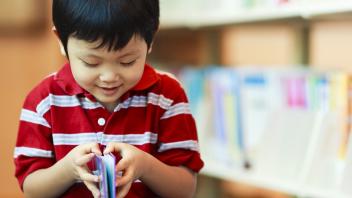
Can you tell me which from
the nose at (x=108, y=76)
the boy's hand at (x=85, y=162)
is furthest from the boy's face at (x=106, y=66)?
the boy's hand at (x=85, y=162)

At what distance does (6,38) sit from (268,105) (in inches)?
44.1

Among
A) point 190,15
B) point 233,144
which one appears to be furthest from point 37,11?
point 233,144

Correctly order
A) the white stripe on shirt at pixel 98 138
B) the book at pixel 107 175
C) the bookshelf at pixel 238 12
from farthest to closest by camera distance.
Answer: the bookshelf at pixel 238 12 → the white stripe on shirt at pixel 98 138 → the book at pixel 107 175

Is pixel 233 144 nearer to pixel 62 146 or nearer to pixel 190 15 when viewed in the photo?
pixel 190 15

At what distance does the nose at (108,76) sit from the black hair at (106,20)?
4 centimetres

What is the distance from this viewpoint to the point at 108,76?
970 millimetres

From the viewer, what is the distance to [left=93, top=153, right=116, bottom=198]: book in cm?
91

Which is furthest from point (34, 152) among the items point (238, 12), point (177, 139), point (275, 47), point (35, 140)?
point (275, 47)

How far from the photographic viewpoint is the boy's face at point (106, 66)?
96 cm

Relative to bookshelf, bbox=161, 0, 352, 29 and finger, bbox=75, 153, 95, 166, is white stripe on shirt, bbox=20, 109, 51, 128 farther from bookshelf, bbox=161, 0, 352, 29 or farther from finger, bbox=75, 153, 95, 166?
bookshelf, bbox=161, 0, 352, 29

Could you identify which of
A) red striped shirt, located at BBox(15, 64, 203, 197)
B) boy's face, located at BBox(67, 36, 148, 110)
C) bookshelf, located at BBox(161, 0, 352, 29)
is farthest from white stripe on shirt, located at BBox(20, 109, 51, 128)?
bookshelf, located at BBox(161, 0, 352, 29)

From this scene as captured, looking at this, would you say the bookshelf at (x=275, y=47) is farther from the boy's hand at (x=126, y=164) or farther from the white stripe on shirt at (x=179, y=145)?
the boy's hand at (x=126, y=164)

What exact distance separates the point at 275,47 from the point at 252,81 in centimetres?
28

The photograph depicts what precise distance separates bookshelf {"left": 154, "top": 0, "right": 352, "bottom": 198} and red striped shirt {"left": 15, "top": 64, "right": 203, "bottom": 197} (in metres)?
0.58
